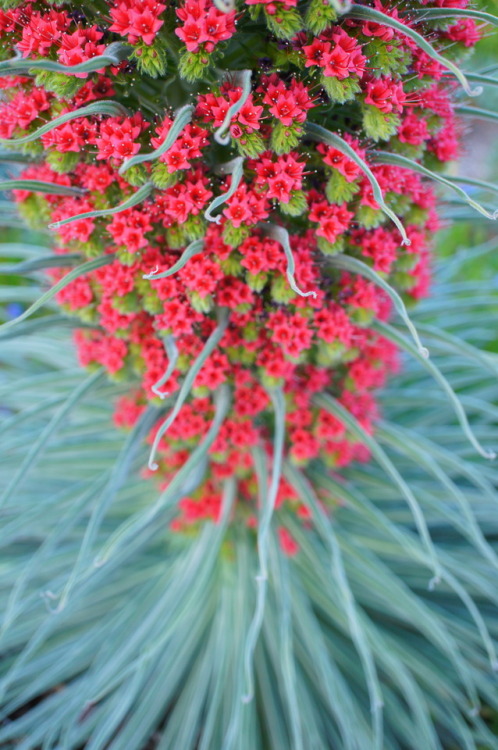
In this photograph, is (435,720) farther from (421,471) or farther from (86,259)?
(86,259)

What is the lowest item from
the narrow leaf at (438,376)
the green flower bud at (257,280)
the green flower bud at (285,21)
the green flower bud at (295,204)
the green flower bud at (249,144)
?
the narrow leaf at (438,376)

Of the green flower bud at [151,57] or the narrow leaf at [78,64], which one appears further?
the green flower bud at [151,57]

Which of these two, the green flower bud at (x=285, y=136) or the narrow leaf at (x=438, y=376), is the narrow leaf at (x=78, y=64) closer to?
the green flower bud at (x=285, y=136)

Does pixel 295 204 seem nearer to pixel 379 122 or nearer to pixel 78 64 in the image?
pixel 379 122

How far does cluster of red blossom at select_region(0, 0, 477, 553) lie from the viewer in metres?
0.87

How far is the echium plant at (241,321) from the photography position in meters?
0.87

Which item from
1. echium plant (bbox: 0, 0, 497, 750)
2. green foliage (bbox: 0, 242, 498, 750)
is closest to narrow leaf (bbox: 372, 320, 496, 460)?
echium plant (bbox: 0, 0, 497, 750)

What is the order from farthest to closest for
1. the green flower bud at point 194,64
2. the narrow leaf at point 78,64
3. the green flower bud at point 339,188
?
the green flower bud at point 339,188, the green flower bud at point 194,64, the narrow leaf at point 78,64

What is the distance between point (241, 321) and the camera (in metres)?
1.12

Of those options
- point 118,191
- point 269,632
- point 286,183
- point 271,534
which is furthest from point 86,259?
point 269,632

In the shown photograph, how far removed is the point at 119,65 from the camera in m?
0.90

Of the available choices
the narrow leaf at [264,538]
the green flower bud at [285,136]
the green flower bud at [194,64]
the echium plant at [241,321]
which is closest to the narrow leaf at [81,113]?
the echium plant at [241,321]

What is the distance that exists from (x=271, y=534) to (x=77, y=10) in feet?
3.69

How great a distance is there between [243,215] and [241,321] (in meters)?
0.24
